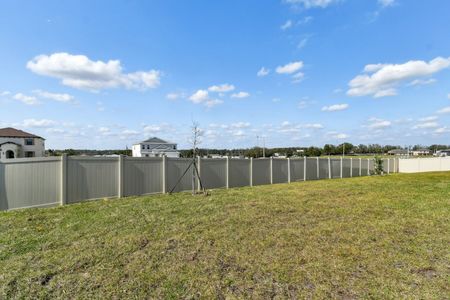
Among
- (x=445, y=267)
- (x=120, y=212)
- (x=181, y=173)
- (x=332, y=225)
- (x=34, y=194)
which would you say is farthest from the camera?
(x=181, y=173)

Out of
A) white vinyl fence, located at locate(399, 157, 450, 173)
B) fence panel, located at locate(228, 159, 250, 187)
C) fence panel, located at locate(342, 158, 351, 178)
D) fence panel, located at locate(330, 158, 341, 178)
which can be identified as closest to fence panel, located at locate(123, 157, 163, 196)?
fence panel, located at locate(228, 159, 250, 187)

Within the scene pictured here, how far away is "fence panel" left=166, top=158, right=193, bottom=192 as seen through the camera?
35.2ft

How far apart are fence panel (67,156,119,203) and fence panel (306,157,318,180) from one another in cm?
1268

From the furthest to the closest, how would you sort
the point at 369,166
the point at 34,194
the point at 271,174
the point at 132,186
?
1. the point at 369,166
2. the point at 271,174
3. the point at 132,186
4. the point at 34,194

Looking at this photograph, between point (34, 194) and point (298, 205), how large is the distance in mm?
6956

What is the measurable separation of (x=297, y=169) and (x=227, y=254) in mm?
14364

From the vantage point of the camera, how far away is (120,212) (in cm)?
667

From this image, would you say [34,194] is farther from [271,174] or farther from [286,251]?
[271,174]

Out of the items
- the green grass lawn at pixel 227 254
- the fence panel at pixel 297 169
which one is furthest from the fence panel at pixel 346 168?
the green grass lawn at pixel 227 254

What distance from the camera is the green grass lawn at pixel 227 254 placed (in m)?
2.86

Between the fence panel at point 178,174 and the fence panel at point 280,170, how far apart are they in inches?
232

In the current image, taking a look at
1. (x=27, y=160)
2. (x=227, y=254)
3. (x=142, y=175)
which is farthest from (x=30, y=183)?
(x=227, y=254)

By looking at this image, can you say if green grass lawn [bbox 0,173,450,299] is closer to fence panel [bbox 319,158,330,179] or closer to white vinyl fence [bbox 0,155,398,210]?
white vinyl fence [bbox 0,155,398,210]

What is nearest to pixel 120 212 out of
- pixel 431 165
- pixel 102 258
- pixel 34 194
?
pixel 34 194
